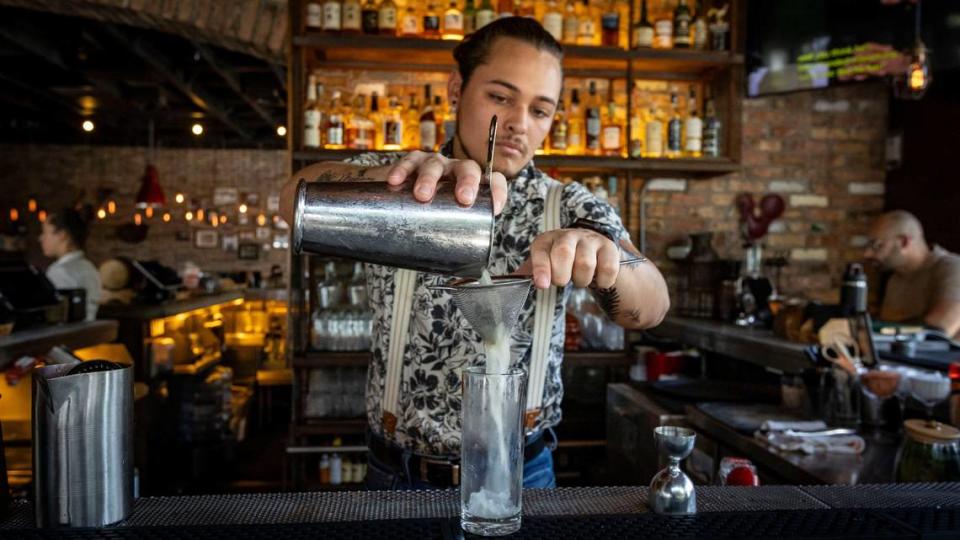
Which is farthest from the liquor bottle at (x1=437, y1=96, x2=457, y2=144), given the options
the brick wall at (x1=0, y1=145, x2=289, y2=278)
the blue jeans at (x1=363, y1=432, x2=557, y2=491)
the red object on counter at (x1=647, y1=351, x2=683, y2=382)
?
the brick wall at (x1=0, y1=145, x2=289, y2=278)

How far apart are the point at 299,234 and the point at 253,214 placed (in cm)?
981

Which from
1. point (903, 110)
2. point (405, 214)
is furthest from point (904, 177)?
point (405, 214)

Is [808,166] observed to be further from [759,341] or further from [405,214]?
[405,214]

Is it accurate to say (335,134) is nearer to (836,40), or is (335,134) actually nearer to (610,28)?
(610,28)

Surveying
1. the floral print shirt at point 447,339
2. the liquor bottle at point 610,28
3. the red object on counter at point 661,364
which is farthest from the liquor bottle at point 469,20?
the floral print shirt at point 447,339

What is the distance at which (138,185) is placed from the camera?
32.8 ft

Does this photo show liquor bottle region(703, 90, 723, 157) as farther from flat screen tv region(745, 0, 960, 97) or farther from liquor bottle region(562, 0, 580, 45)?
liquor bottle region(562, 0, 580, 45)

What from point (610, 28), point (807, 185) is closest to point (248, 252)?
point (610, 28)

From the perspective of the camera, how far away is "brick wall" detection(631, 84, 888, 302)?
437cm

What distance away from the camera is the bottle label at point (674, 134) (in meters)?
3.74

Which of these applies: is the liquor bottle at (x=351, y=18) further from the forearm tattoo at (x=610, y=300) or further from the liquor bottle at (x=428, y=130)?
the forearm tattoo at (x=610, y=300)

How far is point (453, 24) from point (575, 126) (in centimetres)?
83

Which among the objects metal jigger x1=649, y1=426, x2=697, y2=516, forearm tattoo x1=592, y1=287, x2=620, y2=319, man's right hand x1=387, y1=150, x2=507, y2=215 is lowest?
metal jigger x1=649, y1=426, x2=697, y2=516

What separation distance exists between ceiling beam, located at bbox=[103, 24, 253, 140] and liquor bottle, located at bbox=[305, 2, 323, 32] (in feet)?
7.85
